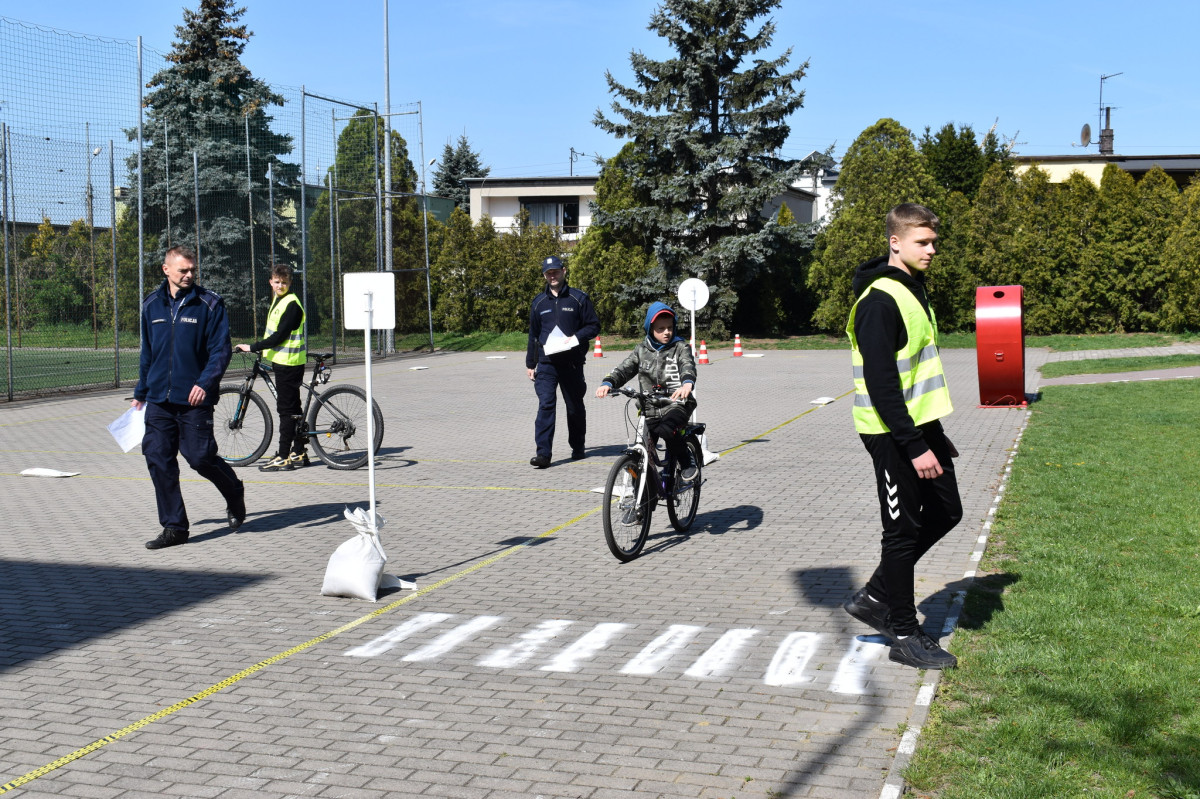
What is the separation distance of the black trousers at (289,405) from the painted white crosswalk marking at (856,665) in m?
7.58

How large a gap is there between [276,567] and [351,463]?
4.49 m

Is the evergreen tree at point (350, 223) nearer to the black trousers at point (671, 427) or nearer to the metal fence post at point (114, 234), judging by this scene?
the metal fence post at point (114, 234)

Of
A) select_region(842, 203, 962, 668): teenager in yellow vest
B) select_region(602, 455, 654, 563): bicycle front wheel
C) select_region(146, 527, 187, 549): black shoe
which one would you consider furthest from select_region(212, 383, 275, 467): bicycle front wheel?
select_region(842, 203, 962, 668): teenager in yellow vest

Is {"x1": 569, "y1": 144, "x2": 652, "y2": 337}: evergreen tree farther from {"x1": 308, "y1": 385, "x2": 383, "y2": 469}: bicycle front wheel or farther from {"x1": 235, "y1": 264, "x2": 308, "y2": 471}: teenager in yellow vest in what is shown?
{"x1": 235, "y1": 264, "x2": 308, "y2": 471}: teenager in yellow vest

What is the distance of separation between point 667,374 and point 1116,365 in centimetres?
1867

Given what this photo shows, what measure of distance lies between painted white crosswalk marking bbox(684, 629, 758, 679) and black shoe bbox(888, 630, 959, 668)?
747 mm

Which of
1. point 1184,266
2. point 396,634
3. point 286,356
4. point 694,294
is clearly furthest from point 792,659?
point 1184,266

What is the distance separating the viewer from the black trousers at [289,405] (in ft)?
38.0

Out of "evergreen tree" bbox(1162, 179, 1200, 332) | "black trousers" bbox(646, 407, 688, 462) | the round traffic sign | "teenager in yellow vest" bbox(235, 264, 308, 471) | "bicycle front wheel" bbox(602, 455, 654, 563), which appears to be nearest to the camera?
"bicycle front wheel" bbox(602, 455, 654, 563)

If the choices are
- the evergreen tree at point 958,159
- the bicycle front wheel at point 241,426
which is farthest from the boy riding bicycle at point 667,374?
the evergreen tree at point 958,159

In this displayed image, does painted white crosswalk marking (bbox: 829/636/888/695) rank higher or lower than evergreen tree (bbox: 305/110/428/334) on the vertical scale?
lower

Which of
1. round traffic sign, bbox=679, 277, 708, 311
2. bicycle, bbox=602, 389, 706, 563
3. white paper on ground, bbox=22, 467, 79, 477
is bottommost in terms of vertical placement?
white paper on ground, bbox=22, 467, 79, 477

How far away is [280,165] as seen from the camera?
2784 cm

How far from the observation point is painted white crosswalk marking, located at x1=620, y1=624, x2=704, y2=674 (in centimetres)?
523
